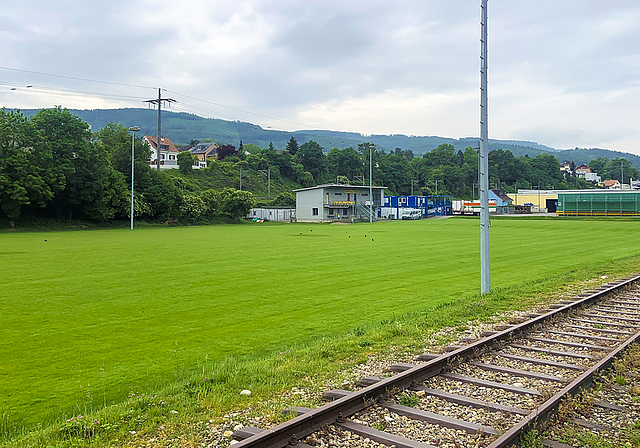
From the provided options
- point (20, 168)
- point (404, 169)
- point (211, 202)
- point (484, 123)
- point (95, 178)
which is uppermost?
point (404, 169)

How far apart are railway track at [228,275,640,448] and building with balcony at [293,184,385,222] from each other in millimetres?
79097

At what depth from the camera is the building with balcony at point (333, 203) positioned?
299 feet

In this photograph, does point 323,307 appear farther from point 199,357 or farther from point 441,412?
point 441,412

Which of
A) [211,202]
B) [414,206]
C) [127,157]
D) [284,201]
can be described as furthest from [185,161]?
[414,206]

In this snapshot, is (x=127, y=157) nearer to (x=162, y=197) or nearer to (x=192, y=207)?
(x=162, y=197)

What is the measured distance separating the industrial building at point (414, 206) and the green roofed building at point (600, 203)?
25529 mm

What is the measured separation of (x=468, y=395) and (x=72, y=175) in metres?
61.3

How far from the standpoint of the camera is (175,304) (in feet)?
45.4

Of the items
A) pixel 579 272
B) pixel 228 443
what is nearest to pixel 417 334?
pixel 228 443

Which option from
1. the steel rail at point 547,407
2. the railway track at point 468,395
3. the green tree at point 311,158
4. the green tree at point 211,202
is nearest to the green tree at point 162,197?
the green tree at point 211,202

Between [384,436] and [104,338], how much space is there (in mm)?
7190

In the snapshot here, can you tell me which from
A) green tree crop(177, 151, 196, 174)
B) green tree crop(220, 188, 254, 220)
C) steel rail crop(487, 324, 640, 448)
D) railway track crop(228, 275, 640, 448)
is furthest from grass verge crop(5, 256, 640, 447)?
green tree crop(177, 151, 196, 174)

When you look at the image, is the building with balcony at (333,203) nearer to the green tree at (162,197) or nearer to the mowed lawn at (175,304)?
the green tree at (162,197)

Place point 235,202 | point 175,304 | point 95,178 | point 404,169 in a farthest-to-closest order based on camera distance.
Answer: point 404,169 → point 235,202 → point 95,178 → point 175,304
